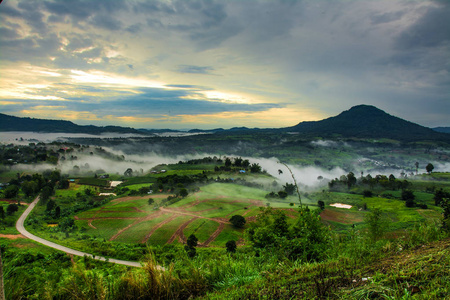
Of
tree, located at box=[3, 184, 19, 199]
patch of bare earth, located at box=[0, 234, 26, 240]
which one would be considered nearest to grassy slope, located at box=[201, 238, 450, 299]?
patch of bare earth, located at box=[0, 234, 26, 240]

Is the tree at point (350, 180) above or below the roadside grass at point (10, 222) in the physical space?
above

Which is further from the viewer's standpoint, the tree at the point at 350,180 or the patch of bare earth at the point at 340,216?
the tree at the point at 350,180

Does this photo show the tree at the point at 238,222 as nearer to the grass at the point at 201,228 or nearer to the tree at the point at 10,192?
the grass at the point at 201,228

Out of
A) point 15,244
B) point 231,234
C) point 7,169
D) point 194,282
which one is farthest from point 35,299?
point 7,169

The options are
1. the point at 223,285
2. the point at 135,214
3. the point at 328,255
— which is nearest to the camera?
the point at 223,285

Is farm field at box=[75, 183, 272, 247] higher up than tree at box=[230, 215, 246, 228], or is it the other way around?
tree at box=[230, 215, 246, 228]

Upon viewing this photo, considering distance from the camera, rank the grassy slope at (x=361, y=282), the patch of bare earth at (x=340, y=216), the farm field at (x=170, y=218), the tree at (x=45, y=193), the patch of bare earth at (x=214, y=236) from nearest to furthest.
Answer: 1. the grassy slope at (x=361, y=282)
2. the patch of bare earth at (x=214, y=236)
3. the farm field at (x=170, y=218)
4. the patch of bare earth at (x=340, y=216)
5. the tree at (x=45, y=193)

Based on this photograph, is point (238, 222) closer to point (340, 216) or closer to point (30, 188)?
point (340, 216)

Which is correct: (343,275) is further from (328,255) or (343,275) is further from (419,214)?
(419,214)

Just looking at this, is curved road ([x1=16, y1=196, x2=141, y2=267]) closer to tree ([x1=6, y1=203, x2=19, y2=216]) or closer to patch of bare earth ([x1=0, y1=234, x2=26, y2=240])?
patch of bare earth ([x1=0, y1=234, x2=26, y2=240])

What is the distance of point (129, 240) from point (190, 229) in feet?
50.4

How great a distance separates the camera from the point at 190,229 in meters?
62.8

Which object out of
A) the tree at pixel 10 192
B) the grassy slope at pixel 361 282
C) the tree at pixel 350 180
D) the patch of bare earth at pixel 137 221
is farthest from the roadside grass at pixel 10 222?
the tree at pixel 350 180

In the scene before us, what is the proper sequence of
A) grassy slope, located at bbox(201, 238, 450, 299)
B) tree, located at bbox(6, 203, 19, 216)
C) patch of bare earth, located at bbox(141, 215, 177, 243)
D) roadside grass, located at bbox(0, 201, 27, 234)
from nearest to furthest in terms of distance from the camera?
grassy slope, located at bbox(201, 238, 450, 299), patch of bare earth, located at bbox(141, 215, 177, 243), roadside grass, located at bbox(0, 201, 27, 234), tree, located at bbox(6, 203, 19, 216)
